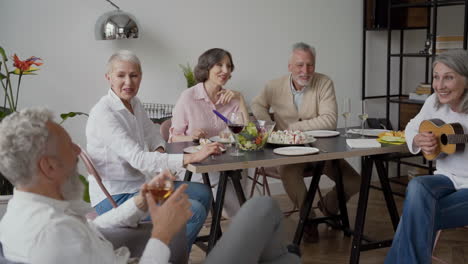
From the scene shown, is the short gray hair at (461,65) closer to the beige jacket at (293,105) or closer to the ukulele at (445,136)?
the ukulele at (445,136)

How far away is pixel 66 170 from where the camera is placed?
5.58ft

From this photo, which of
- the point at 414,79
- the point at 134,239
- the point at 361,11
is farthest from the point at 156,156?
the point at 414,79

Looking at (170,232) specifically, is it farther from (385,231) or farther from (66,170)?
(385,231)

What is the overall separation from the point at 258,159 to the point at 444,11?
11.4ft

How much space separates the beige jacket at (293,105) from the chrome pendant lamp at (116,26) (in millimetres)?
991

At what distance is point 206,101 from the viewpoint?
373 cm

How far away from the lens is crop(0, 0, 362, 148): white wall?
13.6ft

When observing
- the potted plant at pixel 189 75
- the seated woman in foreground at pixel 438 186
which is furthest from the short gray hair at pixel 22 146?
the potted plant at pixel 189 75

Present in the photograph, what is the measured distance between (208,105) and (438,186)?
1.46m

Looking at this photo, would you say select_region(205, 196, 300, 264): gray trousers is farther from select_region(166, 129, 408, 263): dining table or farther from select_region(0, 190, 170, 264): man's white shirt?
select_region(166, 129, 408, 263): dining table

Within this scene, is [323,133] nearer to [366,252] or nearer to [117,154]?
[366,252]

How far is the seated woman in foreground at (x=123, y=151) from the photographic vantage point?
2.82m

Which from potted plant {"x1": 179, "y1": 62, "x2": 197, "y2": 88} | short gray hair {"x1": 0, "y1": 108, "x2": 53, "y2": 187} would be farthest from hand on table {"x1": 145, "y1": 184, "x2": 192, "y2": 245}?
potted plant {"x1": 179, "y1": 62, "x2": 197, "y2": 88}

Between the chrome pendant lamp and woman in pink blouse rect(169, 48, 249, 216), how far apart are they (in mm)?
623
